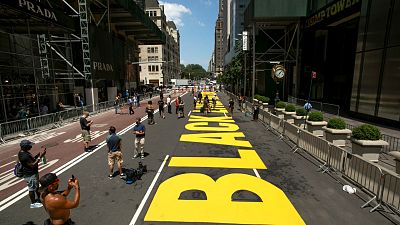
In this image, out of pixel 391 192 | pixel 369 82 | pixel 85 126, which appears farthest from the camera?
pixel 369 82

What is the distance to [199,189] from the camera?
25.8ft

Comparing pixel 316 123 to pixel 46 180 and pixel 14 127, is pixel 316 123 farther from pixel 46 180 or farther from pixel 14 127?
pixel 14 127

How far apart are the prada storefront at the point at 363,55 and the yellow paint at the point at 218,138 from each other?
10.4m

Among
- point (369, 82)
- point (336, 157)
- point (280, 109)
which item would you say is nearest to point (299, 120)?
point (280, 109)

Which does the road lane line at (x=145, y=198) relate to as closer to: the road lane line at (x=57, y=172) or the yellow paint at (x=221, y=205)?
the yellow paint at (x=221, y=205)

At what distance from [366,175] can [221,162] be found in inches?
207

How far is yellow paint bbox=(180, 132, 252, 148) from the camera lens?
45.8ft

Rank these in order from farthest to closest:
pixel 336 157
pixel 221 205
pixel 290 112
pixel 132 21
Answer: pixel 132 21, pixel 290 112, pixel 336 157, pixel 221 205

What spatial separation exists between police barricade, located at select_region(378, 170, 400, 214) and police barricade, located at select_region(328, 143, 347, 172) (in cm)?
205

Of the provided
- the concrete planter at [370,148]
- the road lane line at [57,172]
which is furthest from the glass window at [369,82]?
the road lane line at [57,172]

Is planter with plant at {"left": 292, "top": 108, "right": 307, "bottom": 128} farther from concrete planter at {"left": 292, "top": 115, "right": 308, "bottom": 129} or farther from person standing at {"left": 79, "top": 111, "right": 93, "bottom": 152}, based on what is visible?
person standing at {"left": 79, "top": 111, "right": 93, "bottom": 152}

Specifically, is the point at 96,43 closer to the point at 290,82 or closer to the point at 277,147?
the point at 277,147

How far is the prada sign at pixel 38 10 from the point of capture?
54.9 feet

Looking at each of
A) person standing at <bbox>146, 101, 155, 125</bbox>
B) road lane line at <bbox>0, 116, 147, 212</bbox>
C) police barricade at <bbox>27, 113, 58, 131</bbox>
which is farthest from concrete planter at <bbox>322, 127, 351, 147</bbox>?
police barricade at <bbox>27, 113, 58, 131</bbox>
